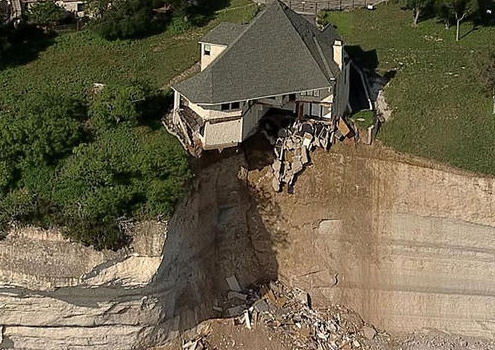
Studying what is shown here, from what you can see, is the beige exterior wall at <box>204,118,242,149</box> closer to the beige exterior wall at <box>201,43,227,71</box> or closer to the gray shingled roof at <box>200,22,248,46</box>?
the beige exterior wall at <box>201,43,227,71</box>

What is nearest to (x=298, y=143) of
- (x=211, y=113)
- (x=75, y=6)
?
(x=211, y=113)

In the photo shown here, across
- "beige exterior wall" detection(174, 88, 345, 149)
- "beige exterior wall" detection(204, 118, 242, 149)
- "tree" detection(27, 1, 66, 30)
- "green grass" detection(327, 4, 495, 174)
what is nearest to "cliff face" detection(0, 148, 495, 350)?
"green grass" detection(327, 4, 495, 174)

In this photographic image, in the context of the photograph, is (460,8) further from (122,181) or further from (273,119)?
(122,181)

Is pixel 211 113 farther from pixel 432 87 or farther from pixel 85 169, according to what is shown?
pixel 432 87

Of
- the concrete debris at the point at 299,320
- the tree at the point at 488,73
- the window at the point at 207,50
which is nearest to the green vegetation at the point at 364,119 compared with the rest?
the tree at the point at 488,73

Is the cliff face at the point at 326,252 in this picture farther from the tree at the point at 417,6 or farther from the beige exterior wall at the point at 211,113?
the tree at the point at 417,6

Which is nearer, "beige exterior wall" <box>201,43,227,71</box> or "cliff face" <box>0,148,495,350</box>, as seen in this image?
"cliff face" <box>0,148,495,350</box>
